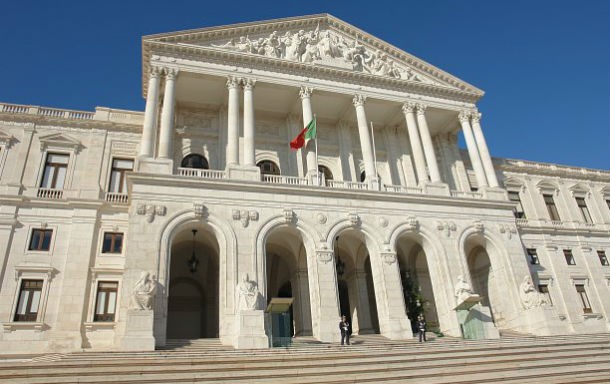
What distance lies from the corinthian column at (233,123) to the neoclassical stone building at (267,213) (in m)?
0.08

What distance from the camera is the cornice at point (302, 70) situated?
86.3 feet

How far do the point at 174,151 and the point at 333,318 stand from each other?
557 inches

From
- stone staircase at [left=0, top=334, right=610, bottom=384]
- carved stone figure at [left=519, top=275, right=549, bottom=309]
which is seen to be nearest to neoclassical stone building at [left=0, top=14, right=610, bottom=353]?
carved stone figure at [left=519, top=275, right=549, bottom=309]

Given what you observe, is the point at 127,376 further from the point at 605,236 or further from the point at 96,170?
the point at 605,236

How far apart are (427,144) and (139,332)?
20008 millimetres

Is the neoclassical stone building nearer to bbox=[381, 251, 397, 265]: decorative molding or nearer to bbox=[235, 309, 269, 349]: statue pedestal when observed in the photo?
bbox=[235, 309, 269, 349]: statue pedestal

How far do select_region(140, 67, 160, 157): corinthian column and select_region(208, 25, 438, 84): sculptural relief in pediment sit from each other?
4.09 meters

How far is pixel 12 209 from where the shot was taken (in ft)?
76.9

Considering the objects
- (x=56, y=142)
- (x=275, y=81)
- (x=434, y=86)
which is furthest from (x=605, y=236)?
(x=56, y=142)

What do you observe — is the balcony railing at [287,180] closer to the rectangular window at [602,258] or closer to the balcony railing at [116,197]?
the balcony railing at [116,197]

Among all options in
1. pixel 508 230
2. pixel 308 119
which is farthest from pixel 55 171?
pixel 508 230

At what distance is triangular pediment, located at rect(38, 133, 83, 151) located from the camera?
26250mm

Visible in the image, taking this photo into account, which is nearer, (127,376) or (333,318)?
(127,376)

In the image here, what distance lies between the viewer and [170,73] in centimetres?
2570
